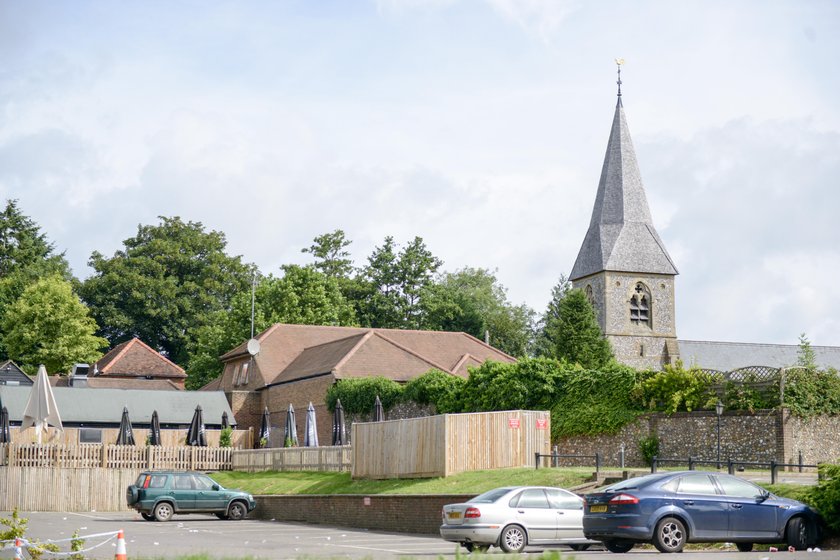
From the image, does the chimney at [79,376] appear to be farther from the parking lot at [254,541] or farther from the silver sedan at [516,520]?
the silver sedan at [516,520]

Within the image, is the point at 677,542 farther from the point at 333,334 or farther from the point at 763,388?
the point at 333,334

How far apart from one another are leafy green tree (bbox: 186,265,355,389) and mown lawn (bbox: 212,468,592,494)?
2999 centimetres

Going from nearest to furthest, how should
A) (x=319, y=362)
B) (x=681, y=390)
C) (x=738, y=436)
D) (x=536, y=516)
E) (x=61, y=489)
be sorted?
(x=536, y=516) → (x=738, y=436) → (x=681, y=390) → (x=61, y=489) → (x=319, y=362)

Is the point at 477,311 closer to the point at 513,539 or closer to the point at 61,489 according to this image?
the point at 61,489

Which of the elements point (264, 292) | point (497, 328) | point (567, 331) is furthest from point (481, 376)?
point (497, 328)

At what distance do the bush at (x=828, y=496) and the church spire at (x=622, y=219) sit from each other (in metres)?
63.4

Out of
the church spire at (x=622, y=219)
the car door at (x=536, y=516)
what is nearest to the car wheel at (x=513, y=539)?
the car door at (x=536, y=516)

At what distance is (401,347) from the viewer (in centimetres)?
5675

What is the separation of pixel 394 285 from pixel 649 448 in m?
53.7

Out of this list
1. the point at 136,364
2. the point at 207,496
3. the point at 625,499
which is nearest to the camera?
the point at 625,499

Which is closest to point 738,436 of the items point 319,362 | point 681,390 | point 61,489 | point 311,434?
point 681,390

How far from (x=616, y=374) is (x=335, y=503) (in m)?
10.1

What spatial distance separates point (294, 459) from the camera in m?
42.2

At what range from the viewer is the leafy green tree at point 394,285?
85.6 metres
